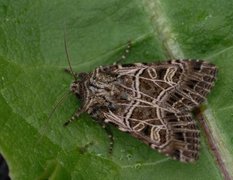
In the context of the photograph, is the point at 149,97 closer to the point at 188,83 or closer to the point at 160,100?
the point at 160,100

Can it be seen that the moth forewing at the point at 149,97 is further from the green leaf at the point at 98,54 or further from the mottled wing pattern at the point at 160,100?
the green leaf at the point at 98,54

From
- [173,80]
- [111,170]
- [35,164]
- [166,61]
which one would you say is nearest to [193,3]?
[166,61]

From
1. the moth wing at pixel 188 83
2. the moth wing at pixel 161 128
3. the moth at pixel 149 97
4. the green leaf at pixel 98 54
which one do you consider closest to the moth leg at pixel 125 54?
the green leaf at pixel 98 54

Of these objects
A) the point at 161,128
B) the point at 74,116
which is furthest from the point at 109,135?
the point at 161,128

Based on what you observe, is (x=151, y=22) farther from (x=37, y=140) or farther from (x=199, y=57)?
(x=37, y=140)

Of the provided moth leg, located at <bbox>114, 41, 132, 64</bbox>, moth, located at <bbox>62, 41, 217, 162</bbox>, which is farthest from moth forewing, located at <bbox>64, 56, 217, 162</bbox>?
moth leg, located at <bbox>114, 41, 132, 64</bbox>

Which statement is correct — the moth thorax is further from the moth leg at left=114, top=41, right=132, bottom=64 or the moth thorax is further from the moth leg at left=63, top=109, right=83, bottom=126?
the moth leg at left=114, top=41, right=132, bottom=64
